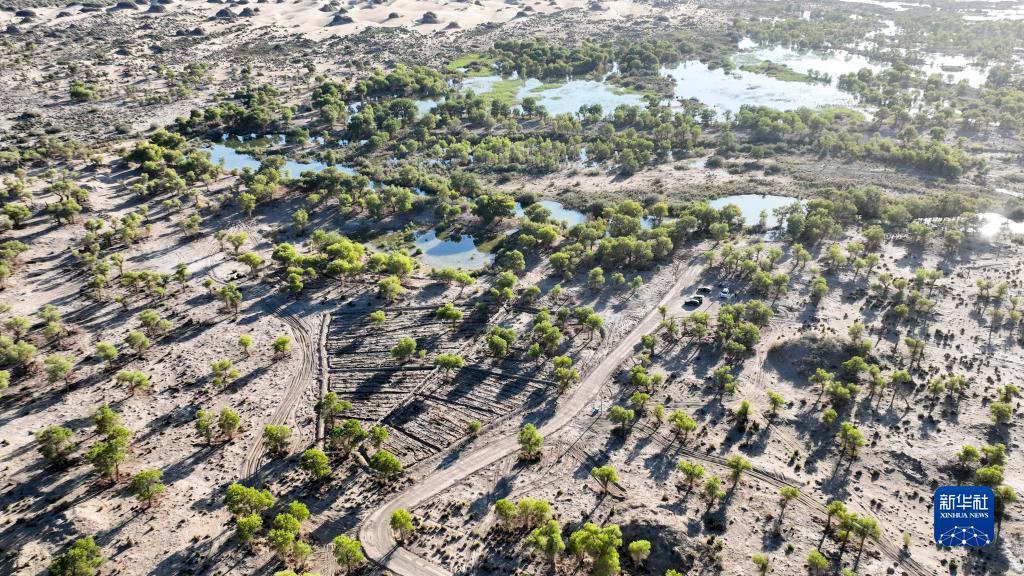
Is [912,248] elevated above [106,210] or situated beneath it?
situated beneath

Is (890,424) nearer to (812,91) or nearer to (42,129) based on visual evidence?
(812,91)

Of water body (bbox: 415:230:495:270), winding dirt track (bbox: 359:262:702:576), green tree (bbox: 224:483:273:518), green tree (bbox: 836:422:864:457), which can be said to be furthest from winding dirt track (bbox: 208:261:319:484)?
green tree (bbox: 836:422:864:457)

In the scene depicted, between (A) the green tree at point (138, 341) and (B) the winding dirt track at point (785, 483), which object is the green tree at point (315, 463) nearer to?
(A) the green tree at point (138, 341)

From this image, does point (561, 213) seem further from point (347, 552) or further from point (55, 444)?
point (55, 444)

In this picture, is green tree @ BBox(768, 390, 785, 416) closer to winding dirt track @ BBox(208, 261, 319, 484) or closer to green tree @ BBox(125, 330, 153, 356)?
winding dirt track @ BBox(208, 261, 319, 484)

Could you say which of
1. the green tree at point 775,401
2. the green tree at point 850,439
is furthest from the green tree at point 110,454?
the green tree at point 850,439

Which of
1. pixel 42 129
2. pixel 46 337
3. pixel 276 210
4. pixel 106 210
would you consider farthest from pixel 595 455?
pixel 42 129
